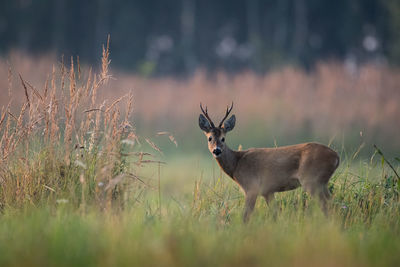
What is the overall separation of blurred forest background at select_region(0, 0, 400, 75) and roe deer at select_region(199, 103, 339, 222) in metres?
24.0

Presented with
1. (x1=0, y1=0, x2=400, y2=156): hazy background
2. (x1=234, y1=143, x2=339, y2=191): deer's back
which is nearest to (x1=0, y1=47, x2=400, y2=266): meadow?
(x1=234, y1=143, x2=339, y2=191): deer's back

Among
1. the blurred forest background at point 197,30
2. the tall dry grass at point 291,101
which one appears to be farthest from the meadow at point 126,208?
the blurred forest background at point 197,30

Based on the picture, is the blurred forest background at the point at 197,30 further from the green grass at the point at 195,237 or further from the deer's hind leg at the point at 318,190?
the green grass at the point at 195,237

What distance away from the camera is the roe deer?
598 cm

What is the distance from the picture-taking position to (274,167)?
6.30 m

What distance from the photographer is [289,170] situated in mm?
6180

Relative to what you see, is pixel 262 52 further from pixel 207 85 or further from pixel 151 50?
pixel 207 85

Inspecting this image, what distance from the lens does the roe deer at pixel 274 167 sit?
598cm

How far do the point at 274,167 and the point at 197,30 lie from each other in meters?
29.6

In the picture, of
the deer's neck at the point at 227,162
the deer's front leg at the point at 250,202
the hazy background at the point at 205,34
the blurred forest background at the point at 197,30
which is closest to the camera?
the deer's front leg at the point at 250,202

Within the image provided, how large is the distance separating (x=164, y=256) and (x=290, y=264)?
0.76 meters

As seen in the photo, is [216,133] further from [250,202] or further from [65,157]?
[65,157]

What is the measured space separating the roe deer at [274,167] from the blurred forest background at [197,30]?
78.7 feet

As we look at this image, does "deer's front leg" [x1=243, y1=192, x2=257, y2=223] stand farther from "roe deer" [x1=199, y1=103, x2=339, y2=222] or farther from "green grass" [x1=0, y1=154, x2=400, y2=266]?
"green grass" [x1=0, y1=154, x2=400, y2=266]
